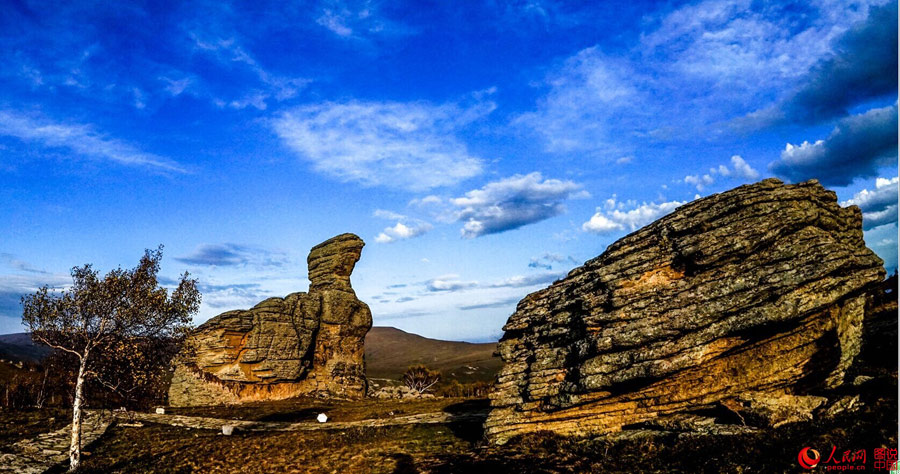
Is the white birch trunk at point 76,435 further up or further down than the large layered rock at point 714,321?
further down

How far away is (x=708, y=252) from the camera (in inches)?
941

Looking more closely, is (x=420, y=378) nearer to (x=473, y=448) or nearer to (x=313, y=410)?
(x=313, y=410)

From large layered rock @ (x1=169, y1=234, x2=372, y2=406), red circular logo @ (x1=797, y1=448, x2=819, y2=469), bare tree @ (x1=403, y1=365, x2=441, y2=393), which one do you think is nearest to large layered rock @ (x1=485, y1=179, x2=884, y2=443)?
red circular logo @ (x1=797, y1=448, x2=819, y2=469)

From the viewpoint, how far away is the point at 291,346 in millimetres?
66938

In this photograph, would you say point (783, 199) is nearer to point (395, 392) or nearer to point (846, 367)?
point (846, 367)

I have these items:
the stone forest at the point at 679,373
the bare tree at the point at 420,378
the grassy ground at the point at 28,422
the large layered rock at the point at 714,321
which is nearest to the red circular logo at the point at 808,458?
the stone forest at the point at 679,373

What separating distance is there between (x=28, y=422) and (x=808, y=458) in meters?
51.1

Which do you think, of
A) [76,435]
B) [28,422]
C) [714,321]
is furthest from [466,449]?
[28,422]

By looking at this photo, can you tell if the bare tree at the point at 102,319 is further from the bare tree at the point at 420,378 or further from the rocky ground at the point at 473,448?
the bare tree at the point at 420,378

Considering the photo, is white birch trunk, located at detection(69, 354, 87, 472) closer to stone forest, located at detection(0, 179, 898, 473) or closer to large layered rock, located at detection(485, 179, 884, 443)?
stone forest, located at detection(0, 179, 898, 473)

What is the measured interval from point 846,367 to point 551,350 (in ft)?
48.4

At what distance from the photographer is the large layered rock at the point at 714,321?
69.7ft

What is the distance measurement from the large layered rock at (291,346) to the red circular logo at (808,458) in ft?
198

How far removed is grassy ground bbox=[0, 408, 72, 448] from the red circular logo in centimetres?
4285
